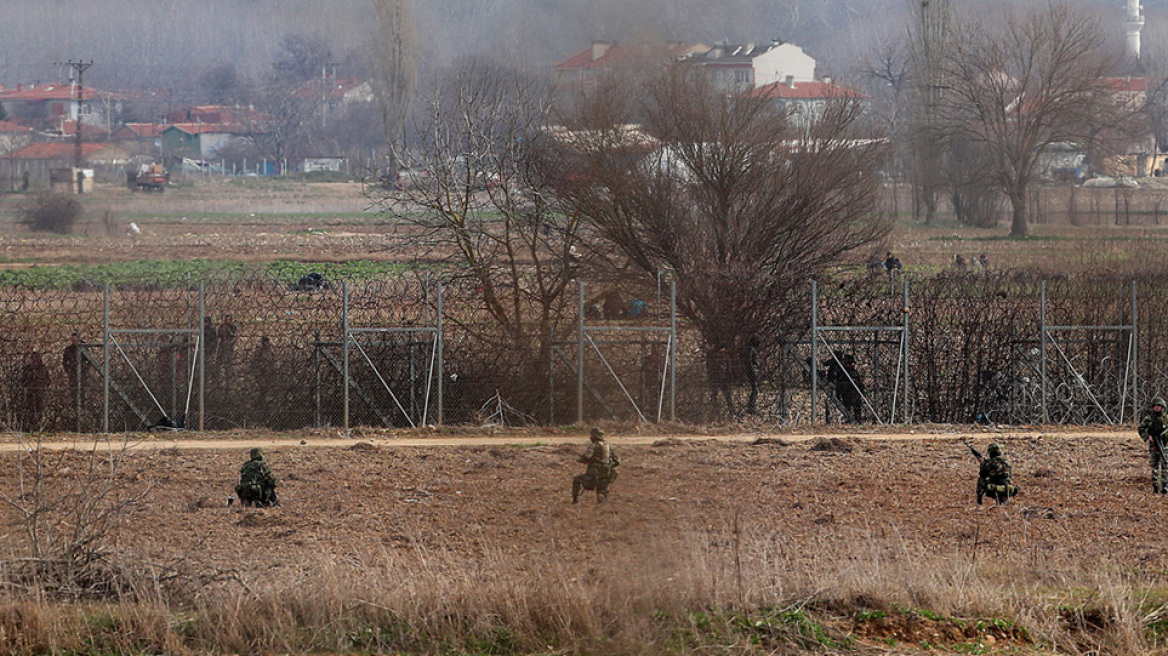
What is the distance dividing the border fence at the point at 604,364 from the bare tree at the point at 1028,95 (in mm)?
32047

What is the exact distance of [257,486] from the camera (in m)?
15.5

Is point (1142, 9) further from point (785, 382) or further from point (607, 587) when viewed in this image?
point (785, 382)

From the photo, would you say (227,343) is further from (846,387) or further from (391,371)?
(846,387)

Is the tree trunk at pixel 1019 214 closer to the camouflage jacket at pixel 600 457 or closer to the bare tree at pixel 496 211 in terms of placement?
the bare tree at pixel 496 211

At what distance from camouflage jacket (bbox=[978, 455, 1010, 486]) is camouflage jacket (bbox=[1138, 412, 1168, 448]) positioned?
237cm

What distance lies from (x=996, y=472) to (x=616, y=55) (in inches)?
298

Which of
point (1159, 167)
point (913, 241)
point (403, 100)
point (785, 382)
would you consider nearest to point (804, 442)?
point (785, 382)

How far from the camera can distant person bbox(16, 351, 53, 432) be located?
72.1ft

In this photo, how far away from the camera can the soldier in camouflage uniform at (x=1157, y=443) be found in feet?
54.5

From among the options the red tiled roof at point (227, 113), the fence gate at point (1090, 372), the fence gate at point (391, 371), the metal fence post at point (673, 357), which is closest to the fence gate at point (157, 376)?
the fence gate at point (391, 371)

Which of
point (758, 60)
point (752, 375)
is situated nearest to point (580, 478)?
point (758, 60)

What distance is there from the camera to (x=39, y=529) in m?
12.0

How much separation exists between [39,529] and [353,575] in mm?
3077

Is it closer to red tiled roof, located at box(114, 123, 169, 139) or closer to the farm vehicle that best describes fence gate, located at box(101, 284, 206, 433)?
the farm vehicle
